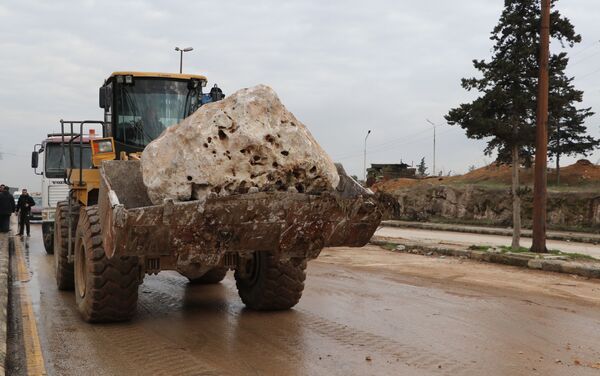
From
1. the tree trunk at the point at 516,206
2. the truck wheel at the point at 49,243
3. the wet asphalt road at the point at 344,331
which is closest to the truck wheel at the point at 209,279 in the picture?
the wet asphalt road at the point at 344,331

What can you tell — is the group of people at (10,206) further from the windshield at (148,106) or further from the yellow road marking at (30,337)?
the windshield at (148,106)

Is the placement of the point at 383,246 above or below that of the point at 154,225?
below

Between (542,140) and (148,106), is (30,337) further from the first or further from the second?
(542,140)

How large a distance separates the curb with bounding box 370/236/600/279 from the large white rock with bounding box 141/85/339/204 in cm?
824

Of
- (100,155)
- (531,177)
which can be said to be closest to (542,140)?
(100,155)

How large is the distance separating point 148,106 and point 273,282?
356cm

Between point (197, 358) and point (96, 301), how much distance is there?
1683 millimetres

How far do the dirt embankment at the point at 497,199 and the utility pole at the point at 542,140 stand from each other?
1183cm

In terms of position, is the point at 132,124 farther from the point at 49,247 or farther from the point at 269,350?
the point at 49,247

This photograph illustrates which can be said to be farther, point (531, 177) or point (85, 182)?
point (531, 177)

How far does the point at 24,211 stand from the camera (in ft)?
69.8

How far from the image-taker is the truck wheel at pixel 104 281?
22.1 feet

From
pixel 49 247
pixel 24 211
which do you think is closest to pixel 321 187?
pixel 49 247

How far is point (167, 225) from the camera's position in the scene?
566 cm
